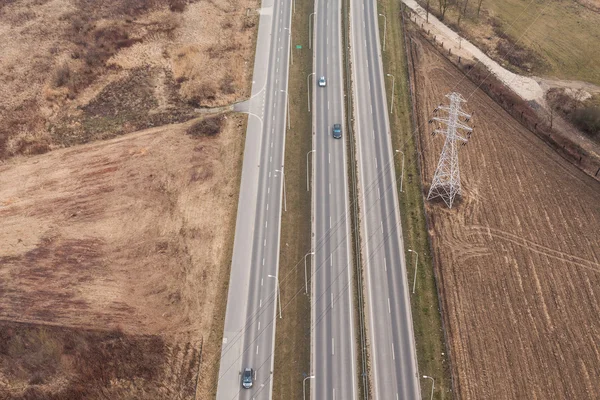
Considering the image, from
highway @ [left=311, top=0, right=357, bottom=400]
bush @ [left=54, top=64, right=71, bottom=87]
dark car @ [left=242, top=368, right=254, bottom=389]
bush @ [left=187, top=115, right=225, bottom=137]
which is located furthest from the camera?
bush @ [left=54, top=64, right=71, bottom=87]

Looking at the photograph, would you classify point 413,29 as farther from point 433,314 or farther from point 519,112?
point 433,314

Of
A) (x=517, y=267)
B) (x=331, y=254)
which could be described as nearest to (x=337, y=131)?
(x=331, y=254)

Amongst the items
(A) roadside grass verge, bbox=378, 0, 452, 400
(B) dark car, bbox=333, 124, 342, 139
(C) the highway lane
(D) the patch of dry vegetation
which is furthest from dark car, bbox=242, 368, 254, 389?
(D) the patch of dry vegetation

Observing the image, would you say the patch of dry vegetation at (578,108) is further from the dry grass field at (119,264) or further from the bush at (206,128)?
the bush at (206,128)

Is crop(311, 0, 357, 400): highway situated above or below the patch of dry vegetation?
below

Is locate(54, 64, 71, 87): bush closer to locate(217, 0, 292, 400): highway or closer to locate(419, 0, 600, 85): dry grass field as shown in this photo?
locate(217, 0, 292, 400): highway

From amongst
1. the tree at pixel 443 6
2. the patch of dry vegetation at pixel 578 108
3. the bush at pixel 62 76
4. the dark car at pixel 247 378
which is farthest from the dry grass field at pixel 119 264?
the tree at pixel 443 6

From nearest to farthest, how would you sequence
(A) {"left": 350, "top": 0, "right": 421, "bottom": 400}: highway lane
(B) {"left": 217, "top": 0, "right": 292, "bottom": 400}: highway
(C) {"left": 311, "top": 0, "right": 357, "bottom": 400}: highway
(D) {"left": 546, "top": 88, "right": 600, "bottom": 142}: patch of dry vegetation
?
1. (A) {"left": 350, "top": 0, "right": 421, "bottom": 400}: highway lane
2. (C) {"left": 311, "top": 0, "right": 357, "bottom": 400}: highway
3. (B) {"left": 217, "top": 0, "right": 292, "bottom": 400}: highway
4. (D) {"left": 546, "top": 88, "right": 600, "bottom": 142}: patch of dry vegetation
